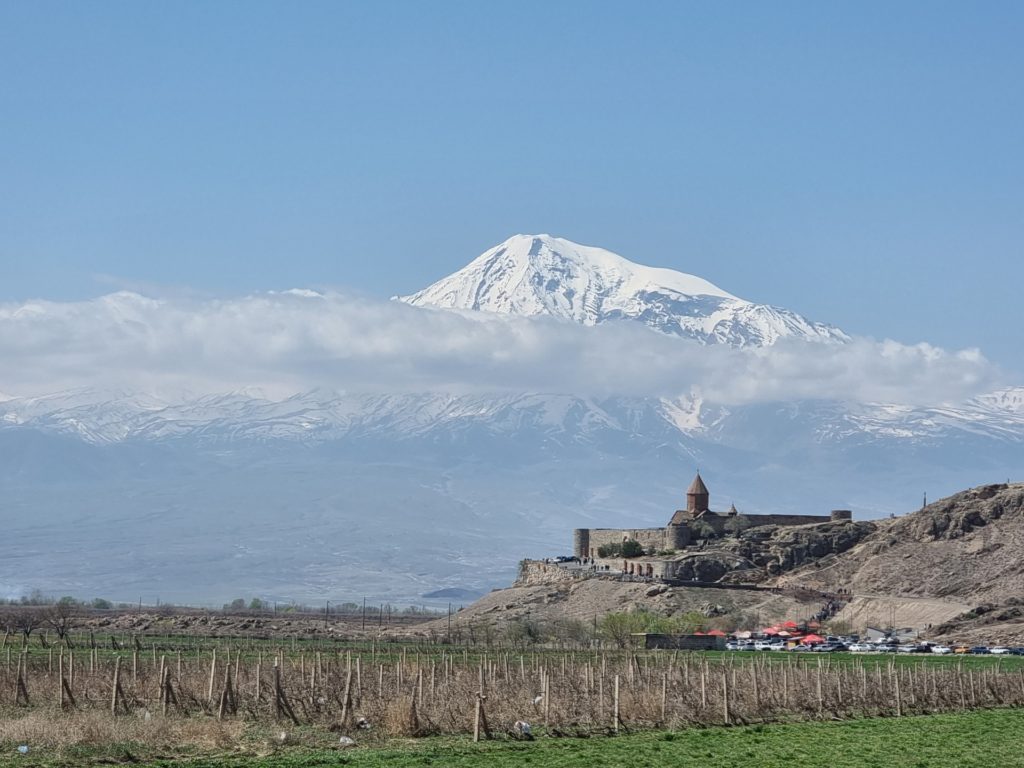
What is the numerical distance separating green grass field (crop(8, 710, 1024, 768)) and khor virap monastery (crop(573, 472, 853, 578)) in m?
95.2

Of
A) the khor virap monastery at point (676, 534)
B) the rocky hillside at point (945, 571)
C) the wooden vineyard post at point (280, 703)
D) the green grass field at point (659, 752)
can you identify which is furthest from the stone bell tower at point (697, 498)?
the wooden vineyard post at point (280, 703)

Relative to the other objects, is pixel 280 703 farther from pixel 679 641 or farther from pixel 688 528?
pixel 688 528

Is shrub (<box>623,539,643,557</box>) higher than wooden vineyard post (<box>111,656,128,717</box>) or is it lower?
higher

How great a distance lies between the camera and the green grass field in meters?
36.7

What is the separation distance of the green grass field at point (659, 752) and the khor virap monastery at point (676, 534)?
95241 millimetres

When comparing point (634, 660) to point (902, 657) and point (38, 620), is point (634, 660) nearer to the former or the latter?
point (902, 657)

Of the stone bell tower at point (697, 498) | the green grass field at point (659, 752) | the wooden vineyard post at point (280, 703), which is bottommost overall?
the green grass field at point (659, 752)

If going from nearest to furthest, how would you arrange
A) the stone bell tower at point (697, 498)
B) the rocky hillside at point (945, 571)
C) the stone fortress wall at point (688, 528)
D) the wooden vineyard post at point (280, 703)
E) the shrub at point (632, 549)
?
the wooden vineyard post at point (280, 703) < the rocky hillside at point (945, 571) < the stone fortress wall at point (688, 528) < the shrub at point (632, 549) < the stone bell tower at point (697, 498)

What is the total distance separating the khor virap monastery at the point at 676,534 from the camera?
486 ft

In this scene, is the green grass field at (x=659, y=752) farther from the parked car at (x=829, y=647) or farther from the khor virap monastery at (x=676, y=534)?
the khor virap monastery at (x=676, y=534)

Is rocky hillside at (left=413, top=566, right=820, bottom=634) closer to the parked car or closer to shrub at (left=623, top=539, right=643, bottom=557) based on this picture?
shrub at (left=623, top=539, right=643, bottom=557)

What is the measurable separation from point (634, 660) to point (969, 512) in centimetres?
8825

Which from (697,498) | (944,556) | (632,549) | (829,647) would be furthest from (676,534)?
(829,647)

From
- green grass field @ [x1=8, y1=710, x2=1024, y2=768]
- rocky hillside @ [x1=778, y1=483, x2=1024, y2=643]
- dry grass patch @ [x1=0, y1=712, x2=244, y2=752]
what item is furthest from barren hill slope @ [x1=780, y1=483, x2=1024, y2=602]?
dry grass patch @ [x1=0, y1=712, x2=244, y2=752]
